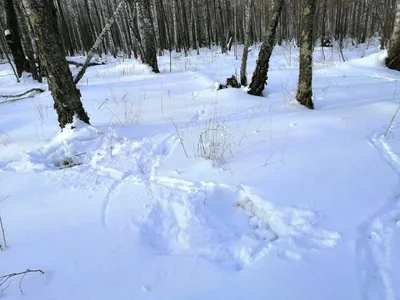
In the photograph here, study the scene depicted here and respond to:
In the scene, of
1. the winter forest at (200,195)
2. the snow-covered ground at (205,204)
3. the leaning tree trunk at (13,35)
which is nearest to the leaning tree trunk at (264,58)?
the winter forest at (200,195)

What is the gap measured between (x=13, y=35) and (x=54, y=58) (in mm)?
6072

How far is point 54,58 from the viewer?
12.9ft

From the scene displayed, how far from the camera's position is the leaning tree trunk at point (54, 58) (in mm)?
3727

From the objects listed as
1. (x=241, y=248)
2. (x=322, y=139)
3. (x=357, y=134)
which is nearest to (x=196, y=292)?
(x=241, y=248)

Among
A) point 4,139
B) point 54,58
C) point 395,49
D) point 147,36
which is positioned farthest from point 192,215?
point 395,49

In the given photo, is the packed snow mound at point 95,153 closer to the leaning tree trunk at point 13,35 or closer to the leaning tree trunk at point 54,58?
the leaning tree trunk at point 54,58

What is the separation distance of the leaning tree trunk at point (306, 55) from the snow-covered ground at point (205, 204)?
0.22m

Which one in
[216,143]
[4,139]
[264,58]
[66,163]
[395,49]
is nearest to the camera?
[66,163]

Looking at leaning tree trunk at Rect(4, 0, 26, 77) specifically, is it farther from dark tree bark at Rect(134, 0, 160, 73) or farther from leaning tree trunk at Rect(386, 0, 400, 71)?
leaning tree trunk at Rect(386, 0, 400, 71)

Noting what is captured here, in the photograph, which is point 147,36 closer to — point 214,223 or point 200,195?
point 200,195

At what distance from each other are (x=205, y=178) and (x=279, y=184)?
0.72 m

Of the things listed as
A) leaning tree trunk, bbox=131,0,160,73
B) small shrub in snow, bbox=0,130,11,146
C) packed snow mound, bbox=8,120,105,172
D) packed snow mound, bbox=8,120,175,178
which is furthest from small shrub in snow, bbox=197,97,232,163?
leaning tree trunk, bbox=131,0,160,73

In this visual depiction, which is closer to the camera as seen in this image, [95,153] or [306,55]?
[95,153]

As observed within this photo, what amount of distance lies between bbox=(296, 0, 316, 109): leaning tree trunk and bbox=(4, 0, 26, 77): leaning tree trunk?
7497 millimetres
